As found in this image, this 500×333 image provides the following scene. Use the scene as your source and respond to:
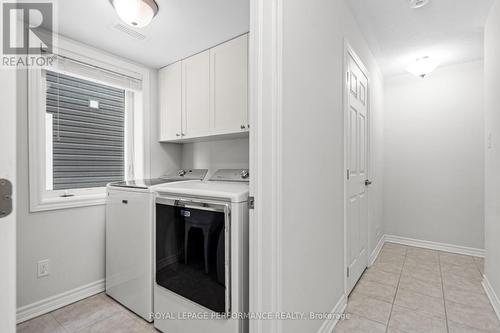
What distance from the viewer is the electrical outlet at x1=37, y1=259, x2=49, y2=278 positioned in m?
1.91

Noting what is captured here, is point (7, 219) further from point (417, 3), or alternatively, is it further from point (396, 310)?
point (417, 3)

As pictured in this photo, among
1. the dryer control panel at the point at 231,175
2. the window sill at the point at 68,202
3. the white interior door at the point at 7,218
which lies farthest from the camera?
the dryer control panel at the point at 231,175

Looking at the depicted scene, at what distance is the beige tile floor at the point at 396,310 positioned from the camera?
1.69 m

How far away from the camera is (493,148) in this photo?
6.31 ft

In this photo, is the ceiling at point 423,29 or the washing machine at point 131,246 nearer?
the washing machine at point 131,246

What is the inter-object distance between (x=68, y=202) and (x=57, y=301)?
2.65 feet

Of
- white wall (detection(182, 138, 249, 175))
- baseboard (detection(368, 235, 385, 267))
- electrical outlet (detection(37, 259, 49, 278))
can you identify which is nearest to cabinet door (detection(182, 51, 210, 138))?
white wall (detection(182, 138, 249, 175))

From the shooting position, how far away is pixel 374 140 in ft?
9.66

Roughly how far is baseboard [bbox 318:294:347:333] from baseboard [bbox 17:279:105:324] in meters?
1.98

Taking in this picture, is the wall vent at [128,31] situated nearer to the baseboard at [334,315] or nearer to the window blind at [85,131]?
the window blind at [85,131]

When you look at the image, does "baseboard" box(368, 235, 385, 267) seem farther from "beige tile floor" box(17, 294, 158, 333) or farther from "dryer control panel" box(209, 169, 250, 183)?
"beige tile floor" box(17, 294, 158, 333)

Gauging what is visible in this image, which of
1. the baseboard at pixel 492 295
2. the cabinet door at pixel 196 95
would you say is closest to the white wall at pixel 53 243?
the cabinet door at pixel 196 95

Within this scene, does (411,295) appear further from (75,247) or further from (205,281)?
(75,247)

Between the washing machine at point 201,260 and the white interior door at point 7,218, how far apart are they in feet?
2.84
